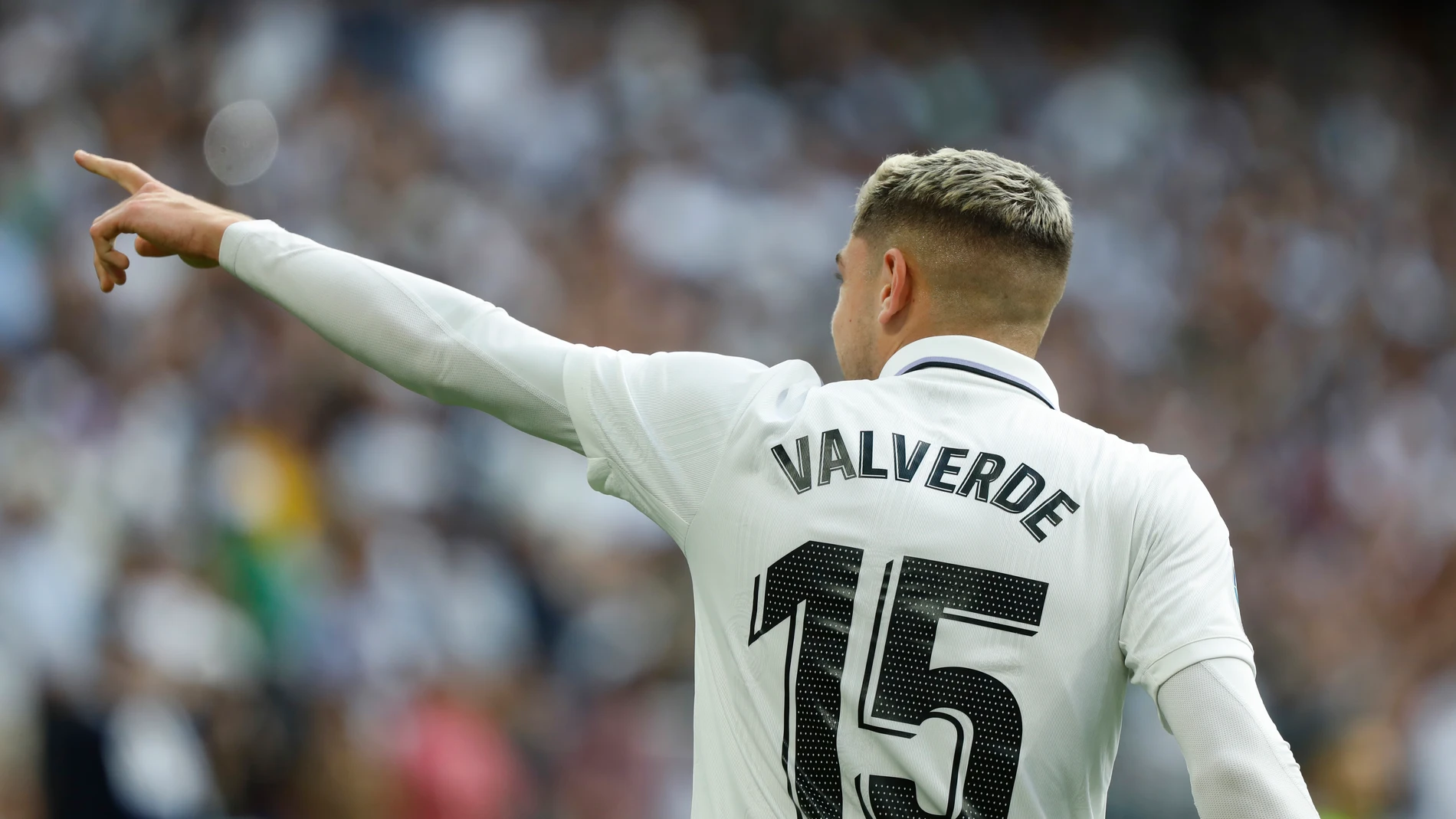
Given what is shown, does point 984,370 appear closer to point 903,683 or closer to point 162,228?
point 903,683

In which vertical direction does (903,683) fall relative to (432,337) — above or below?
below

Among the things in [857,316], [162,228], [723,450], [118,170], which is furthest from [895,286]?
[118,170]

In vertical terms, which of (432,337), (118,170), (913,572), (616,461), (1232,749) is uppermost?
(118,170)

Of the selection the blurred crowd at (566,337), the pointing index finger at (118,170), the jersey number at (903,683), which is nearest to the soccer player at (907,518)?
the jersey number at (903,683)

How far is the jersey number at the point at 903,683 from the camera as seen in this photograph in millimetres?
1661

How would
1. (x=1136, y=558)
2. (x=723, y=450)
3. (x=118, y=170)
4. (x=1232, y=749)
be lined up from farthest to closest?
(x=118, y=170), (x=723, y=450), (x=1136, y=558), (x=1232, y=749)

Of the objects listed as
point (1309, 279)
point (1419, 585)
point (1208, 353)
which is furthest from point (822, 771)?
point (1309, 279)

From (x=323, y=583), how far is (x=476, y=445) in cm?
102

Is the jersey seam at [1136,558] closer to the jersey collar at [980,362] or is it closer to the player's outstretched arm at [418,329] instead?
the jersey collar at [980,362]

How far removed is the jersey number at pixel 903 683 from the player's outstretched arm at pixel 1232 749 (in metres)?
0.19

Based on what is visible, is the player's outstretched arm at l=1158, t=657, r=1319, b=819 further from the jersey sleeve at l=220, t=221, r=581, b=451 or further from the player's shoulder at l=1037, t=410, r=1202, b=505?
the jersey sleeve at l=220, t=221, r=581, b=451

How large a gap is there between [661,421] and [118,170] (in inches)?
34.5

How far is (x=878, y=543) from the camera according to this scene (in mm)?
1705

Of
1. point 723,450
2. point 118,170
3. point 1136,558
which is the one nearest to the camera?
point 1136,558
